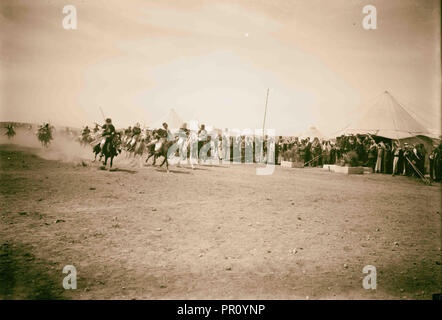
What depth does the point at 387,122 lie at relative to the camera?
2328 centimetres

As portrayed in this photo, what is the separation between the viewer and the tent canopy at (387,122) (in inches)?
884

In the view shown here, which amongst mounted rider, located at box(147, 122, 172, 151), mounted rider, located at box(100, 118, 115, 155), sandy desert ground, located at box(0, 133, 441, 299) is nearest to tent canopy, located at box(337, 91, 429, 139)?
sandy desert ground, located at box(0, 133, 441, 299)

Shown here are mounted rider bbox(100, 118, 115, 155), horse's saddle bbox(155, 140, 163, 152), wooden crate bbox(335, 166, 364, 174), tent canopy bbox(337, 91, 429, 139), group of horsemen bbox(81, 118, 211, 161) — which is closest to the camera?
mounted rider bbox(100, 118, 115, 155)

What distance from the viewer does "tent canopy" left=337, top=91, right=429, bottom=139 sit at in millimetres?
22453

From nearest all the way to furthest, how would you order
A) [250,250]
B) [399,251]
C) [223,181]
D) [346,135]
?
[250,250]
[399,251]
[223,181]
[346,135]

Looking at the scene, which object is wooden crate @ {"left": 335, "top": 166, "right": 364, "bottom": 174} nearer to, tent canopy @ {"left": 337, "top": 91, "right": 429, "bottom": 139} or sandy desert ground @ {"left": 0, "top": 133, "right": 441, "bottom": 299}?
tent canopy @ {"left": 337, "top": 91, "right": 429, "bottom": 139}

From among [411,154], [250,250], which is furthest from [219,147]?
[250,250]

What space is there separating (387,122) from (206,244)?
76.4ft

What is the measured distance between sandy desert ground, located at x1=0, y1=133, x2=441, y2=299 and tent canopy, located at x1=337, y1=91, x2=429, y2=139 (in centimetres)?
1386

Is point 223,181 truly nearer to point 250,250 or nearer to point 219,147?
point 250,250

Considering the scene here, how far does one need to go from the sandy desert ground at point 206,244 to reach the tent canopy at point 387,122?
13863 mm
